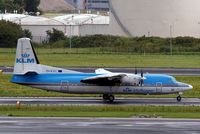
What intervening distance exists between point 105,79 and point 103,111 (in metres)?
7.41

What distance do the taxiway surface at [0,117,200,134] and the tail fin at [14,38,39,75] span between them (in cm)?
1267

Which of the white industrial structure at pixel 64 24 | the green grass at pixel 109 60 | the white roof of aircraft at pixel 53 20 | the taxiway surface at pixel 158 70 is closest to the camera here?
the taxiway surface at pixel 158 70

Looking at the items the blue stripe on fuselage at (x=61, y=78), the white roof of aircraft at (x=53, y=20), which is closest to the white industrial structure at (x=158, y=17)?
the white roof of aircraft at (x=53, y=20)

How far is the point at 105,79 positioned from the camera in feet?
184

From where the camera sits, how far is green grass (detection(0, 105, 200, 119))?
152ft

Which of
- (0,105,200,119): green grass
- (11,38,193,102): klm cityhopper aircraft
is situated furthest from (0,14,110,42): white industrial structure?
(0,105,200,119): green grass

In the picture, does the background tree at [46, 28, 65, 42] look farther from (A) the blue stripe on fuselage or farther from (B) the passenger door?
(B) the passenger door

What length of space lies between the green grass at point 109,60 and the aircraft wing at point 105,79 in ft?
113

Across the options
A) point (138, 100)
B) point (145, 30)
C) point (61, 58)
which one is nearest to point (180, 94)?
point (138, 100)

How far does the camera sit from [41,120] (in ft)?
140

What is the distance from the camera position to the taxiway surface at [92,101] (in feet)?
180

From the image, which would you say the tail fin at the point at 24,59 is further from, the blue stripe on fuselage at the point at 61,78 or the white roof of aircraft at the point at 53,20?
the white roof of aircraft at the point at 53,20

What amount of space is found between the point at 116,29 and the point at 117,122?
104m

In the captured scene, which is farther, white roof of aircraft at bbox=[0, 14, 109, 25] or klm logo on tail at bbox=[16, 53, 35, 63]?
white roof of aircraft at bbox=[0, 14, 109, 25]
